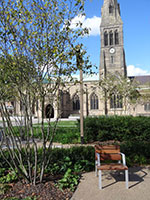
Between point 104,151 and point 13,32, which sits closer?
point 13,32

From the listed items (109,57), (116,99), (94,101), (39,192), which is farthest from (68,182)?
(109,57)

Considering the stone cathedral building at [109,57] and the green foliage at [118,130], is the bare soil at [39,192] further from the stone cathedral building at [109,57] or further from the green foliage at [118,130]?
the stone cathedral building at [109,57]

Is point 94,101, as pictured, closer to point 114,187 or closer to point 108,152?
point 108,152

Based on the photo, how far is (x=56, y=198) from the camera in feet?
12.8

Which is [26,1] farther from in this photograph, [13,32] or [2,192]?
[2,192]

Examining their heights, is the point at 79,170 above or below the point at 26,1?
below

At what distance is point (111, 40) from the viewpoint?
46.0m

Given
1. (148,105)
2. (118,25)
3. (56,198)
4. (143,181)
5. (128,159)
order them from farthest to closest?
(118,25) → (148,105) → (128,159) → (143,181) → (56,198)

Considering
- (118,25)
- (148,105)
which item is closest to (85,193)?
(148,105)

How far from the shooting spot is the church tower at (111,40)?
43938 mm

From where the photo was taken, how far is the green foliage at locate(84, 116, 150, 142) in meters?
10.4

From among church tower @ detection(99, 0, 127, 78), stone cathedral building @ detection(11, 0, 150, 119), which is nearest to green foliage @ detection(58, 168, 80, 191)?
stone cathedral building @ detection(11, 0, 150, 119)

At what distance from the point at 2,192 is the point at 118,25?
1874 inches

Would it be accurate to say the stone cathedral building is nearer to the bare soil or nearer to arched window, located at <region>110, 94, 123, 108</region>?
arched window, located at <region>110, 94, 123, 108</region>
